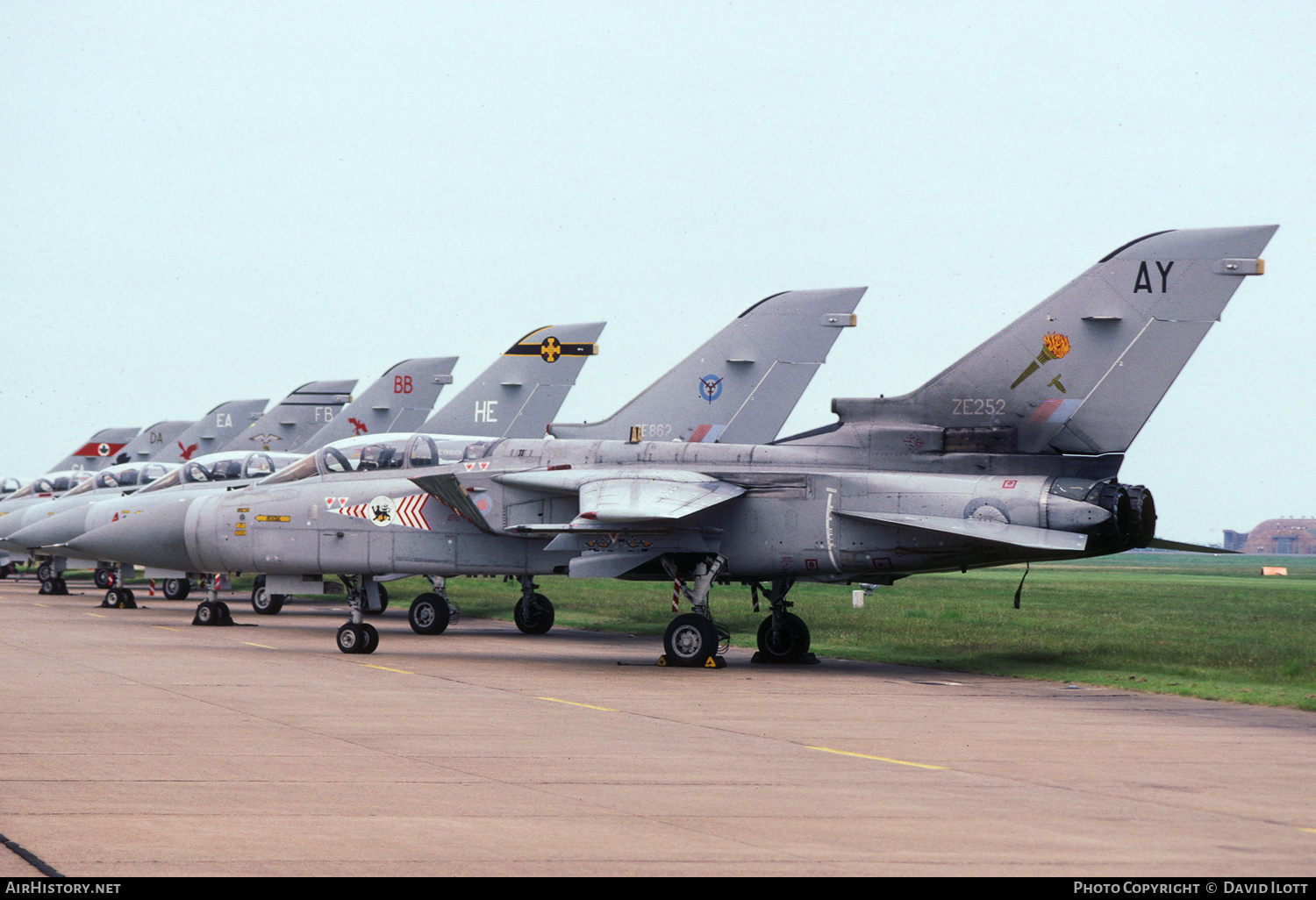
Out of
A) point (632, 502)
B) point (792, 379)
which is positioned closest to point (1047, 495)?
point (632, 502)

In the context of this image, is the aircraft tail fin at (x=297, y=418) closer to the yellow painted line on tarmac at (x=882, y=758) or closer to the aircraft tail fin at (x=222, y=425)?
the aircraft tail fin at (x=222, y=425)

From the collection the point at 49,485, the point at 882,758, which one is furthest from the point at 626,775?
the point at 49,485

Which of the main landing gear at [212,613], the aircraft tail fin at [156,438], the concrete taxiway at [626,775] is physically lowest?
the main landing gear at [212,613]

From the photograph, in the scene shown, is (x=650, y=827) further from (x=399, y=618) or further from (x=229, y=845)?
(x=399, y=618)

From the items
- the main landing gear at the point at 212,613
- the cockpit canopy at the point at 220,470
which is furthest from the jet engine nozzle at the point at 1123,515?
the cockpit canopy at the point at 220,470

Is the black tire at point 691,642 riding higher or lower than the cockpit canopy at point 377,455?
lower

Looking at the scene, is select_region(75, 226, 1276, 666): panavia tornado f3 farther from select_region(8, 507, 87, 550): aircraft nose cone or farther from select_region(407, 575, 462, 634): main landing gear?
select_region(8, 507, 87, 550): aircraft nose cone

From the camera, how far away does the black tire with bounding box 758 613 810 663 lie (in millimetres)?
18750

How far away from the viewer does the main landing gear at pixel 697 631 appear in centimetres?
1736

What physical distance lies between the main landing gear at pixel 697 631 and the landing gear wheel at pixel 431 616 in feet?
22.1

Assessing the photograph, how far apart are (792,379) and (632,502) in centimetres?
659

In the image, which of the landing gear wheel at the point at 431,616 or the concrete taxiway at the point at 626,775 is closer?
the concrete taxiway at the point at 626,775

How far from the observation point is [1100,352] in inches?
634

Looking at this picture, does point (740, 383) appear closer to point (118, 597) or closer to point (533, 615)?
point (533, 615)
